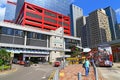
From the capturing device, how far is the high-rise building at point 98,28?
448 ft

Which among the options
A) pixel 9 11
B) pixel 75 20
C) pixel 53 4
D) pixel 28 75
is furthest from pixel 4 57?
pixel 75 20

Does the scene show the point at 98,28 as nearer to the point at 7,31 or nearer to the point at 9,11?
the point at 7,31

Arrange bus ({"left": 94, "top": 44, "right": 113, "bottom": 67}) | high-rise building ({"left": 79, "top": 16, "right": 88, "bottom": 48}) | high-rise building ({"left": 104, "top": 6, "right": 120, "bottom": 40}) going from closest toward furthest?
bus ({"left": 94, "top": 44, "right": 113, "bottom": 67})
high-rise building ({"left": 104, "top": 6, "right": 120, "bottom": 40})
high-rise building ({"left": 79, "top": 16, "right": 88, "bottom": 48})

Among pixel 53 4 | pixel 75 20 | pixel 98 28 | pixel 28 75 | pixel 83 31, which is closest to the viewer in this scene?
pixel 28 75

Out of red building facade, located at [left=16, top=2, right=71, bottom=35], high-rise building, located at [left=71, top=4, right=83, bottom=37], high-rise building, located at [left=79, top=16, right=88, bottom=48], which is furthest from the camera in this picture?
high-rise building, located at [left=71, top=4, right=83, bottom=37]

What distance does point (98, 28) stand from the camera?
453 feet

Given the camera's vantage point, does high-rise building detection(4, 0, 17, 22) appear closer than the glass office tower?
No

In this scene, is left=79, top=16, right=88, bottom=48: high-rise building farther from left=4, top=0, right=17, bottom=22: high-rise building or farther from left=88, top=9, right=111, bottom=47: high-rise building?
left=4, top=0, right=17, bottom=22: high-rise building

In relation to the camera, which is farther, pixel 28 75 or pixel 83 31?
pixel 83 31

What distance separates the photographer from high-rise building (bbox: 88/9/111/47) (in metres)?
137

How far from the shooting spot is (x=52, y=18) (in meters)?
86.3

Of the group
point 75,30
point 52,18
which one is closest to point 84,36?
point 75,30

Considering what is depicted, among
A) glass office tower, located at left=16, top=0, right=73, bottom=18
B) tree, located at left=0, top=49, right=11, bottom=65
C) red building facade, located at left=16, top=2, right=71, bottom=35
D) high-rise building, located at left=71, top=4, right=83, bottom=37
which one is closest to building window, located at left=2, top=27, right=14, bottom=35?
tree, located at left=0, top=49, right=11, bottom=65

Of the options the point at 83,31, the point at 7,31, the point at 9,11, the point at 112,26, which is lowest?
the point at 7,31
